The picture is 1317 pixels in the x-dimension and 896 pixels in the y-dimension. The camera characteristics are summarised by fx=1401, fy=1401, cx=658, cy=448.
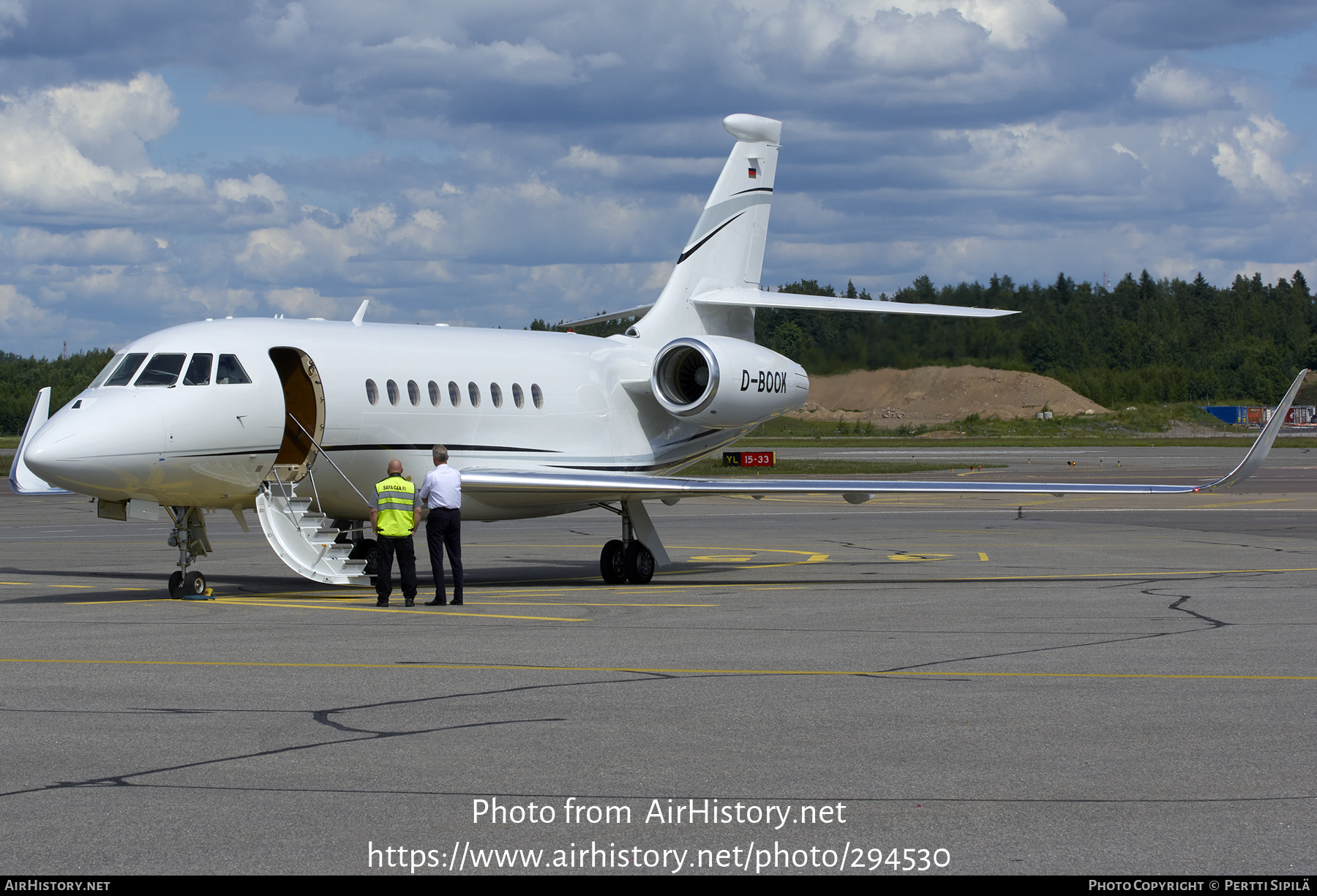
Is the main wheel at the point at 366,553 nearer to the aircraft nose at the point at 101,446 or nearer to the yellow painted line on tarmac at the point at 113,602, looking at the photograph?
the yellow painted line on tarmac at the point at 113,602

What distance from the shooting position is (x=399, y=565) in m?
17.1

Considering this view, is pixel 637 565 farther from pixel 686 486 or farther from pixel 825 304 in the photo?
pixel 825 304

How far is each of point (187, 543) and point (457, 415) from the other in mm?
4272

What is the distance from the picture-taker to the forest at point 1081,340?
31.3 metres

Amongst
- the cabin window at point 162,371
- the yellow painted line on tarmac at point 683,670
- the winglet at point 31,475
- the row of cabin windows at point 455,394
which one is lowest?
the yellow painted line on tarmac at point 683,670

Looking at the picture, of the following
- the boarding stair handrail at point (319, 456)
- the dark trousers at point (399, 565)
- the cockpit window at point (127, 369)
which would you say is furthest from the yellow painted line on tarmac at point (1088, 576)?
the cockpit window at point (127, 369)

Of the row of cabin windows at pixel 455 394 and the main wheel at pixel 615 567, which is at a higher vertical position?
the row of cabin windows at pixel 455 394

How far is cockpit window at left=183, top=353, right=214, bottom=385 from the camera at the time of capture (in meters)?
17.7

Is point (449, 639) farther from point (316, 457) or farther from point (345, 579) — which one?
point (316, 457)

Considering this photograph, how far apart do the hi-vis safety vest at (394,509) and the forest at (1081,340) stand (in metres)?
10.1

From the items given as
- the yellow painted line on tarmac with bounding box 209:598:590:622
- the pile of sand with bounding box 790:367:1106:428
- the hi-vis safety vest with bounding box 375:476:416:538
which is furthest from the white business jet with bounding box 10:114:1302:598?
the pile of sand with bounding box 790:367:1106:428

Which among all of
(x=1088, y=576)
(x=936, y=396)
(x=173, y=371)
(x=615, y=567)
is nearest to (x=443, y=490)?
(x=173, y=371)

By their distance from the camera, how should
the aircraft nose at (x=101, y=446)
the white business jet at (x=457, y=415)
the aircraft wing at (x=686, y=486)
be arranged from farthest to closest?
the aircraft wing at (x=686, y=486)
the white business jet at (x=457, y=415)
the aircraft nose at (x=101, y=446)
